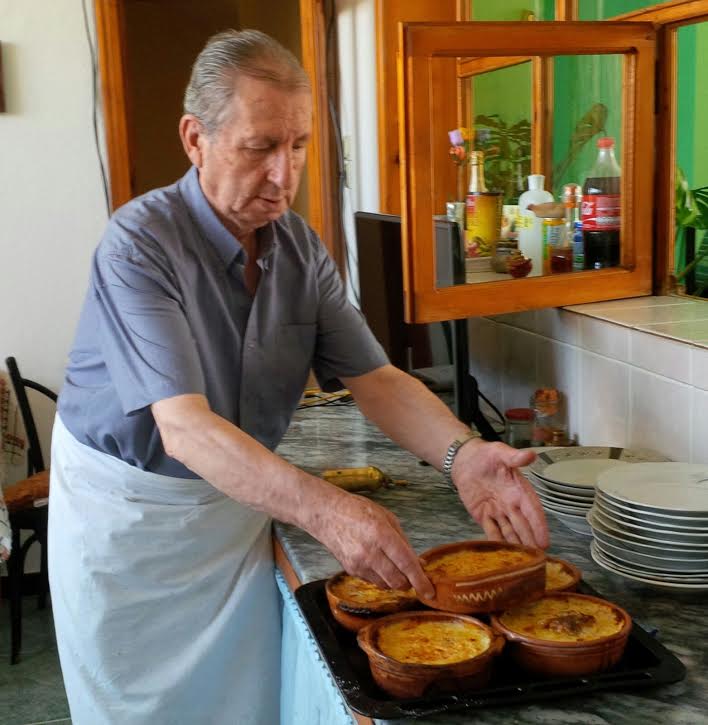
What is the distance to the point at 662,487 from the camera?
1389 millimetres

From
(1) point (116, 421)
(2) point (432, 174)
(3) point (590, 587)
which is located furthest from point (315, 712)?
(2) point (432, 174)

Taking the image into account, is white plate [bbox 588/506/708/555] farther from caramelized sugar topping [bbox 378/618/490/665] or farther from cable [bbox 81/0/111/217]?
cable [bbox 81/0/111/217]

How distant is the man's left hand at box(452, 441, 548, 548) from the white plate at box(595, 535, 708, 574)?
0.35 ft

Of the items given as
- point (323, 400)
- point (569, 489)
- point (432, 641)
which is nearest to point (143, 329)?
point (432, 641)

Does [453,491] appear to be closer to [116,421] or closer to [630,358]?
[630,358]

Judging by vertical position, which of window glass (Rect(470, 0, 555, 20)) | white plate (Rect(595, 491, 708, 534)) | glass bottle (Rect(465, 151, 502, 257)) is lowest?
white plate (Rect(595, 491, 708, 534))

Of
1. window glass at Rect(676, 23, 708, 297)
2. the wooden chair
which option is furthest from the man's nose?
the wooden chair

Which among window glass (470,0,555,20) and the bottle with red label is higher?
window glass (470,0,555,20)

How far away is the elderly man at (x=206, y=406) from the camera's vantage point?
141 cm

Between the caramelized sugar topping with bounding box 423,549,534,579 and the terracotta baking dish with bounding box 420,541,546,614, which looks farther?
the caramelized sugar topping with bounding box 423,549,534,579

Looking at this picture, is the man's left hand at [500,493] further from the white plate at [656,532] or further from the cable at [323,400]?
the cable at [323,400]

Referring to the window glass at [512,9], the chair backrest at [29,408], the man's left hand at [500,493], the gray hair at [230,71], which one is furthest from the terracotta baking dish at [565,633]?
the chair backrest at [29,408]

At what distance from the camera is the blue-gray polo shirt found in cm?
136

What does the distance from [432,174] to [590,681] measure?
1059mm
